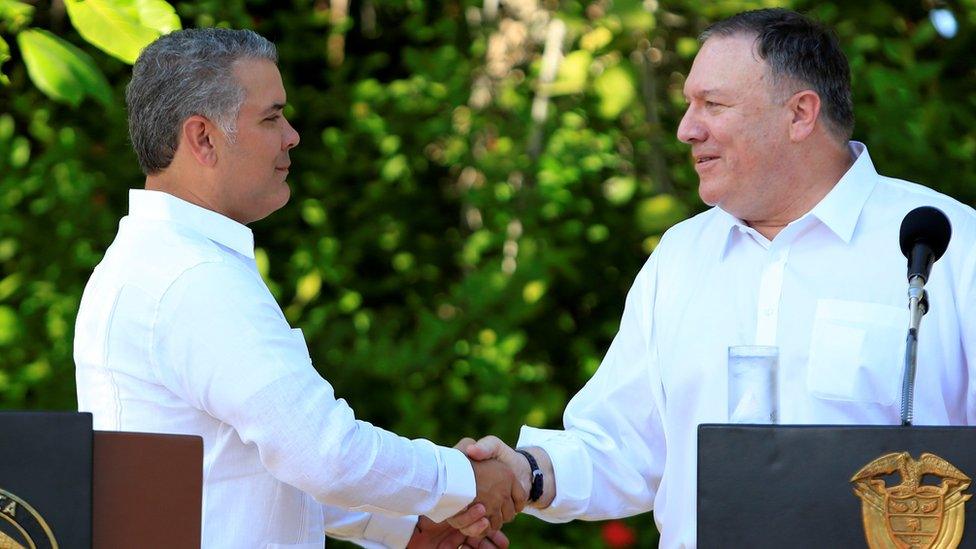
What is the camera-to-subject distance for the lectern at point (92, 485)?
226cm

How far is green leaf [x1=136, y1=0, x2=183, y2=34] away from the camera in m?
3.32

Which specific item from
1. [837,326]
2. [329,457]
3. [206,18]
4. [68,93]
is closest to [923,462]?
[837,326]

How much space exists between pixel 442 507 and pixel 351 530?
15.0 inches

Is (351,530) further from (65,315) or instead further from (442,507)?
(65,315)

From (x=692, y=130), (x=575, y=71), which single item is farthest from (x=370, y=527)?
(x=575, y=71)

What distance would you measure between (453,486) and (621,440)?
1.56 ft

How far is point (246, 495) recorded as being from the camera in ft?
9.02

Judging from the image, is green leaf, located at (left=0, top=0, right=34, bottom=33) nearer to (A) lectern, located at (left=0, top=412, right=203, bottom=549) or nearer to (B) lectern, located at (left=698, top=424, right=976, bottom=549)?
(A) lectern, located at (left=0, top=412, right=203, bottom=549)

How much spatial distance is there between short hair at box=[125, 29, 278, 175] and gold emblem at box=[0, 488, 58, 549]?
2.86 ft

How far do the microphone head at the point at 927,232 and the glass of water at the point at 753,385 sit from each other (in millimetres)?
370

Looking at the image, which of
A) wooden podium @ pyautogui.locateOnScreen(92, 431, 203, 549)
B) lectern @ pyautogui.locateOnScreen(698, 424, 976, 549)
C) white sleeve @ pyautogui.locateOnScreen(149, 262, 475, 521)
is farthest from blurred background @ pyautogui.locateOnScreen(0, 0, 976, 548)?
wooden podium @ pyautogui.locateOnScreen(92, 431, 203, 549)

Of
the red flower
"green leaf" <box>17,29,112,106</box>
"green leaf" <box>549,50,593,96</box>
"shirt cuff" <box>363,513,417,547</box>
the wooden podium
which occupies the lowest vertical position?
the red flower

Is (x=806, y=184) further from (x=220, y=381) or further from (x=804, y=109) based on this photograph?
(x=220, y=381)

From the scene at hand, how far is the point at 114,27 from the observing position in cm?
328
